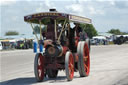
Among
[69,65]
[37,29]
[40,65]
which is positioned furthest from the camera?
[37,29]

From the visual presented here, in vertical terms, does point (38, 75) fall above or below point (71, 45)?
below

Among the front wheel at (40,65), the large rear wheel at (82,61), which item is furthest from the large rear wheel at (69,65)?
the front wheel at (40,65)

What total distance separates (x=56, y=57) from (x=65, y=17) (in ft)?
4.63

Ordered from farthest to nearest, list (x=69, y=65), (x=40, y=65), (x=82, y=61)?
(x=82, y=61) < (x=40, y=65) < (x=69, y=65)

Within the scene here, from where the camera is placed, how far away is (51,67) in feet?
35.8

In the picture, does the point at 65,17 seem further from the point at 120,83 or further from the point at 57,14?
the point at 120,83

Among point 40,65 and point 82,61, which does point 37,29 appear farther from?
point 82,61

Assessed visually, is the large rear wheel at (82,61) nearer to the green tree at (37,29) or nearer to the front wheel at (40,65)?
the front wheel at (40,65)

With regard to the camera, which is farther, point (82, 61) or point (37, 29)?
point (37, 29)

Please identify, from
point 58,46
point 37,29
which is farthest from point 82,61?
point 37,29

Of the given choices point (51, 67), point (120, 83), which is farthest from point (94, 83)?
point (51, 67)

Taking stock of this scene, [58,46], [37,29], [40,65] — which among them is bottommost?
[40,65]

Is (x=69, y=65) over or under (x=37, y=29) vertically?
under

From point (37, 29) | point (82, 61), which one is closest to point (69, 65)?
point (82, 61)
